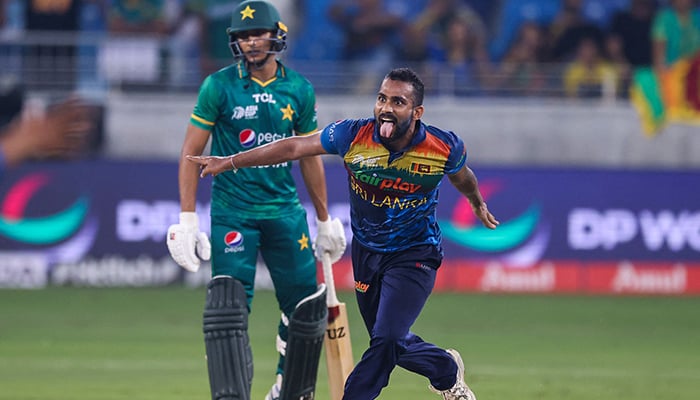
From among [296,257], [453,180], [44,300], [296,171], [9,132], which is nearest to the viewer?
[9,132]

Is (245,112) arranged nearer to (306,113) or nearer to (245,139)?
(245,139)

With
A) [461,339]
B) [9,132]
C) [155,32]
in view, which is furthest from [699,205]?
[9,132]

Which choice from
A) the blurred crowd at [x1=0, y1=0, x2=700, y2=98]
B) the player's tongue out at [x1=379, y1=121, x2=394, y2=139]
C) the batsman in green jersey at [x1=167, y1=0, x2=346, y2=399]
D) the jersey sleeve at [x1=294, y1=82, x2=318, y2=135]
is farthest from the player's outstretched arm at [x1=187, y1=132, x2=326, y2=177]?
the blurred crowd at [x1=0, y1=0, x2=700, y2=98]

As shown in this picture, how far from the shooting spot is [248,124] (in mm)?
8359

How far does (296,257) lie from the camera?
8.52 m

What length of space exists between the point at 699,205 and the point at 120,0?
8.99m

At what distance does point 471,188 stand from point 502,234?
998 cm

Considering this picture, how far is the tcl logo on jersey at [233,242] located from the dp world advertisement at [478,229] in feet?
30.2

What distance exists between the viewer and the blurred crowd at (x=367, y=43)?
63.9 feet

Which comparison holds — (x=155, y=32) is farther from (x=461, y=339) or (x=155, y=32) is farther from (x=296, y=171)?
(x=461, y=339)

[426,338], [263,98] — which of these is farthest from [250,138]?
[426,338]

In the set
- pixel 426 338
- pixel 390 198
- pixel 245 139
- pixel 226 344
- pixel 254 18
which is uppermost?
pixel 254 18

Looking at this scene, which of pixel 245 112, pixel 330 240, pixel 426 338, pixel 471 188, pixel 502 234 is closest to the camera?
pixel 471 188

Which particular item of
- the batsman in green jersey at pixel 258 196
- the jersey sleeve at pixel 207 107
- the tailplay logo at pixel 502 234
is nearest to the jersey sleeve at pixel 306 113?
the batsman in green jersey at pixel 258 196
